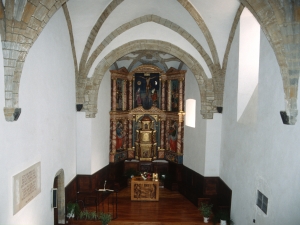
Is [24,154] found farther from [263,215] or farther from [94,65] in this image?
[263,215]

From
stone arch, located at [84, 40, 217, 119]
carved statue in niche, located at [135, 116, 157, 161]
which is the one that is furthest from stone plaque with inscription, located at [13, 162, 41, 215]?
carved statue in niche, located at [135, 116, 157, 161]

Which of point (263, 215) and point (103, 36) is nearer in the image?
point (263, 215)

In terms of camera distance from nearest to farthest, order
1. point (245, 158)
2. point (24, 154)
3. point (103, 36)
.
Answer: point (24, 154), point (245, 158), point (103, 36)

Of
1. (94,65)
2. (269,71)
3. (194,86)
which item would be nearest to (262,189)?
(269,71)

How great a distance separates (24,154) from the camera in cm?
579

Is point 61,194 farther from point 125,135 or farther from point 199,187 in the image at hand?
point 125,135

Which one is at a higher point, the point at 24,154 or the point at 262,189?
the point at 24,154

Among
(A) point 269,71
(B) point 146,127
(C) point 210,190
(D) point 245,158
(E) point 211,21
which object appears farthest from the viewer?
(B) point 146,127

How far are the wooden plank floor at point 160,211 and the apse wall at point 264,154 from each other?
6.95ft

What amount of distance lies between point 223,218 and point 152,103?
7687 millimetres

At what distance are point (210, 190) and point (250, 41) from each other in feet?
19.5

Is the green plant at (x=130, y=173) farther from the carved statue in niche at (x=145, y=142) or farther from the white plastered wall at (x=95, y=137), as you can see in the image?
the white plastered wall at (x=95, y=137)

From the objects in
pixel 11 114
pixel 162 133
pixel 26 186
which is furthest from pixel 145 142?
pixel 11 114

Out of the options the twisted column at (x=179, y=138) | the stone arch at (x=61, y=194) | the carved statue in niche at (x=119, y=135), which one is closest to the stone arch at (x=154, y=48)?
the stone arch at (x=61, y=194)
